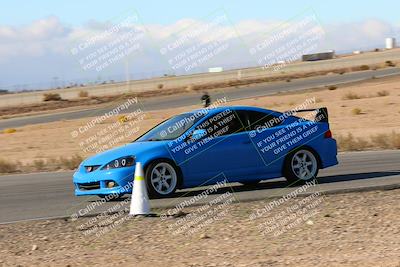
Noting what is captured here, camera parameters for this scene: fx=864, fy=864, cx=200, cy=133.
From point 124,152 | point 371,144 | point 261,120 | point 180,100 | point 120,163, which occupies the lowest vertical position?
point 371,144

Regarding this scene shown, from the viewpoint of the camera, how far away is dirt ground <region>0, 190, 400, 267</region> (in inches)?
335

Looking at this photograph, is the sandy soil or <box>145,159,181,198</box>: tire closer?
<box>145,159,181,198</box>: tire

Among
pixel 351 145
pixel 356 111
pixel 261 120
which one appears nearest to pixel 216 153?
pixel 261 120

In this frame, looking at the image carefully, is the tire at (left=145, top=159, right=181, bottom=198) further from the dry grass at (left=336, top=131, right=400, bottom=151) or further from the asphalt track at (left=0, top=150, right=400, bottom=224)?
the dry grass at (left=336, top=131, right=400, bottom=151)

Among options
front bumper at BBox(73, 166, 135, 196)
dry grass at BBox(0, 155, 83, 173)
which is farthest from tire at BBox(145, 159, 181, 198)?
dry grass at BBox(0, 155, 83, 173)

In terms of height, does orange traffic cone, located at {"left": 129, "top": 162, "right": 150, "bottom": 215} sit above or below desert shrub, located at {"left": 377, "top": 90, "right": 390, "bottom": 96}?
above

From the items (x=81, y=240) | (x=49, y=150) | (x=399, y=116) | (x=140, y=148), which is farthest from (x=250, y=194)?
(x=399, y=116)

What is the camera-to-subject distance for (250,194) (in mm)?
13961

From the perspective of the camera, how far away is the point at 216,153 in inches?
559

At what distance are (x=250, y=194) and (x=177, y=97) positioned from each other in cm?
4604

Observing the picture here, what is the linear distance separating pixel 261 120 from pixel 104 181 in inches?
120

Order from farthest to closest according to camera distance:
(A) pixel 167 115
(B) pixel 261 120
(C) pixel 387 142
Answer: (A) pixel 167 115 < (C) pixel 387 142 < (B) pixel 261 120

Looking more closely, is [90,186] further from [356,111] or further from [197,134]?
[356,111]

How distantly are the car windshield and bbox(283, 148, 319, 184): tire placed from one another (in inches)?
70.5
